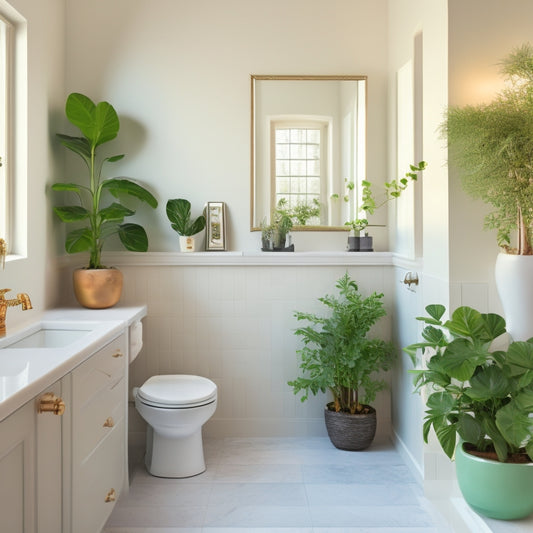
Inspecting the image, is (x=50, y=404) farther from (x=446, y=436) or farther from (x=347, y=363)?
(x=347, y=363)

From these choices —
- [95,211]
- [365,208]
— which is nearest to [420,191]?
[365,208]

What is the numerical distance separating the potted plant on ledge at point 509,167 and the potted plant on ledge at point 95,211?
1.95 m

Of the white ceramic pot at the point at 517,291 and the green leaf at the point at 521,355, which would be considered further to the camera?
the white ceramic pot at the point at 517,291

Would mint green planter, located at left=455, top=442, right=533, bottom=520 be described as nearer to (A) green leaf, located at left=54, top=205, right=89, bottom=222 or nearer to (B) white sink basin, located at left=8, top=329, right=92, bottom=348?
(B) white sink basin, located at left=8, top=329, right=92, bottom=348

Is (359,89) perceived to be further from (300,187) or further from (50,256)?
(50,256)

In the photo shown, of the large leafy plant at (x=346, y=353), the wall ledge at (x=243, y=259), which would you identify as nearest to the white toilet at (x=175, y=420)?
the large leafy plant at (x=346, y=353)

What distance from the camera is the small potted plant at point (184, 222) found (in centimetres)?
386

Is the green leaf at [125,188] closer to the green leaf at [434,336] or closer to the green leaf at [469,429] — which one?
the green leaf at [434,336]

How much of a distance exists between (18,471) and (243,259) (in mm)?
2362

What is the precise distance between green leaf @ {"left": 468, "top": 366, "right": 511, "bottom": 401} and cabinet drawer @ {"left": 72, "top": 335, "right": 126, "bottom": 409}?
4.53 ft

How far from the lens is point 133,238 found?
12.3 ft

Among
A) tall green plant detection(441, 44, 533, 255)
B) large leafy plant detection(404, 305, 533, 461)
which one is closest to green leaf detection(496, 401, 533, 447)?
large leafy plant detection(404, 305, 533, 461)

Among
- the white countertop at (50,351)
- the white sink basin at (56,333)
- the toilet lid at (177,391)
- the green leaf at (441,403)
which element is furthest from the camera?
the toilet lid at (177,391)

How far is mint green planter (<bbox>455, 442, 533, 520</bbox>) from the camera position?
2217 mm
